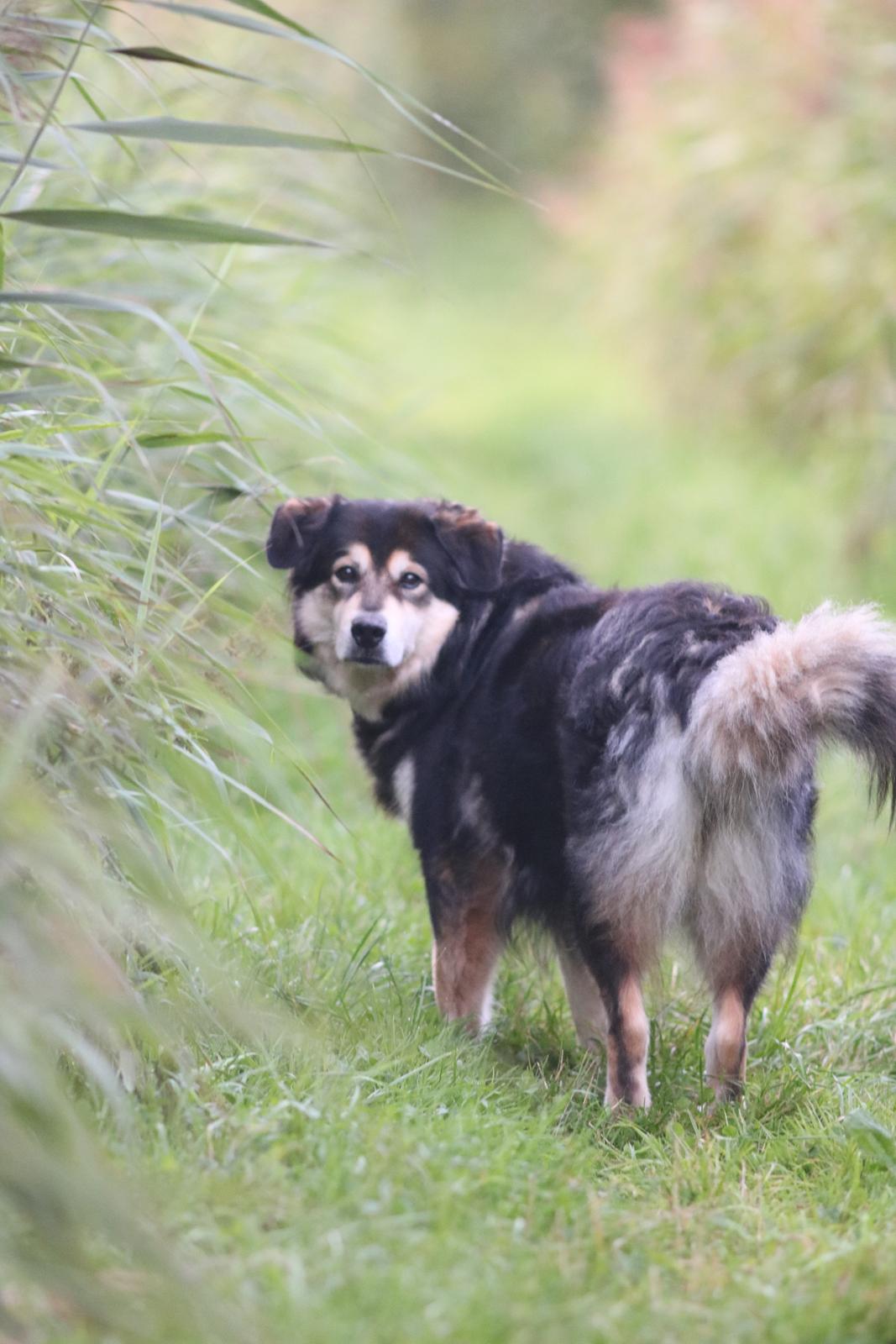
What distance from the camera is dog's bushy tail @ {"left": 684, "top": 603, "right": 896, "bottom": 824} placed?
2.59 meters

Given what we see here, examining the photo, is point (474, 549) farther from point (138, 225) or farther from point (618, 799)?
point (138, 225)

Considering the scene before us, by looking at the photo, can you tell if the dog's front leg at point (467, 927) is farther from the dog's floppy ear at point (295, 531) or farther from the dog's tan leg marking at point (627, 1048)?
the dog's floppy ear at point (295, 531)

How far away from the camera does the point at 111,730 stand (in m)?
2.37

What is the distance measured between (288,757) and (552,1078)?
915mm

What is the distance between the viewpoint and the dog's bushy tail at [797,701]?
8.48 ft

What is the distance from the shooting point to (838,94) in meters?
6.89

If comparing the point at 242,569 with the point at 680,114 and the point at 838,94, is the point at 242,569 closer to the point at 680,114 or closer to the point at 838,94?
the point at 838,94

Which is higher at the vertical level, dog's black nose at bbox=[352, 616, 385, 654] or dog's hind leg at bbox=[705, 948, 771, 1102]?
dog's black nose at bbox=[352, 616, 385, 654]

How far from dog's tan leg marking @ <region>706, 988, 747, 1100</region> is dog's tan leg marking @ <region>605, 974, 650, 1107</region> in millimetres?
136

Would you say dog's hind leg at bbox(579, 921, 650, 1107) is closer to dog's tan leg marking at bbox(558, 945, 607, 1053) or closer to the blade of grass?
dog's tan leg marking at bbox(558, 945, 607, 1053)

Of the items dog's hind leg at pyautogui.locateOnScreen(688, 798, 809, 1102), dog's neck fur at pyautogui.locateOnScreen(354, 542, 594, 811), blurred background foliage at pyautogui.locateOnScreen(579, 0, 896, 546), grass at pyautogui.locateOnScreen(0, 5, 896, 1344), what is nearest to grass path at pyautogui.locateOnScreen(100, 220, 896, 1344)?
grass at pyautogui.locateOnScreen(0, 5, 896, 1344)

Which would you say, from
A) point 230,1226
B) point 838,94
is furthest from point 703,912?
point 838,94

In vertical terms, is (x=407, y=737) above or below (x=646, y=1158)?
above

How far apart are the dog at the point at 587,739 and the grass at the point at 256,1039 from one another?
170 mm
